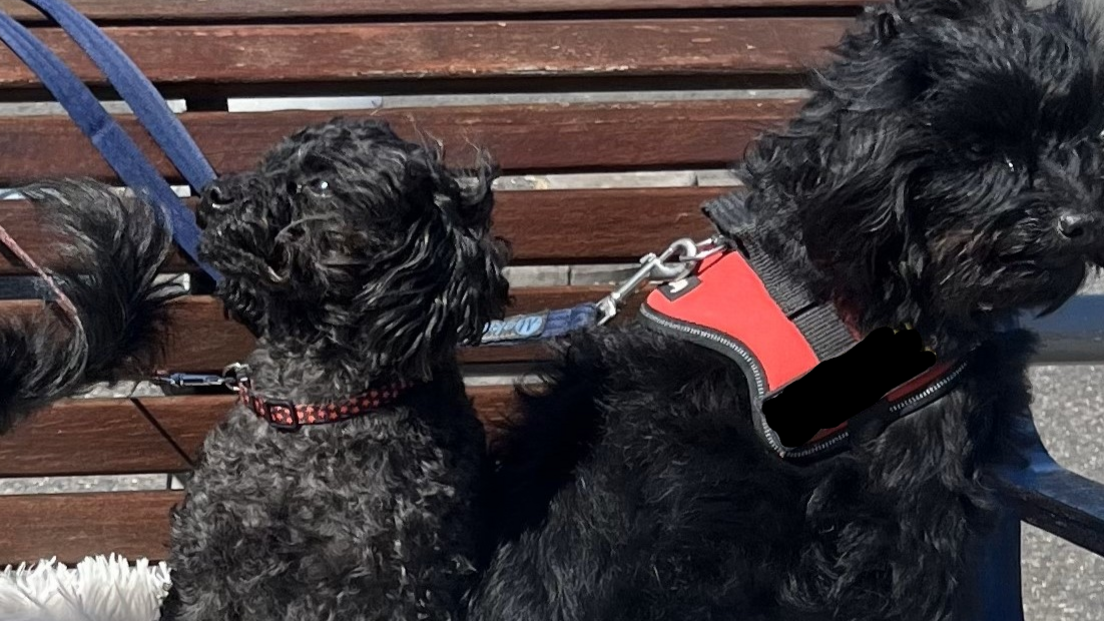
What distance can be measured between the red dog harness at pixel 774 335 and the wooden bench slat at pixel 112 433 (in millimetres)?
607

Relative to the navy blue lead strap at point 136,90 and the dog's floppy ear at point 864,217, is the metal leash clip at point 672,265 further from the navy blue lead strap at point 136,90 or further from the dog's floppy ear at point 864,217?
the navy blue lead strap at point 136,90

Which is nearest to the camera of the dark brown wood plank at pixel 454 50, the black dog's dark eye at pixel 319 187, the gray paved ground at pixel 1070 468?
the black dog's dark eye at pixel 319 187

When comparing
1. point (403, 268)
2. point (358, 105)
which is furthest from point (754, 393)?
point (358, 105)

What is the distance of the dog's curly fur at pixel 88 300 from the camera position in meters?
1.58

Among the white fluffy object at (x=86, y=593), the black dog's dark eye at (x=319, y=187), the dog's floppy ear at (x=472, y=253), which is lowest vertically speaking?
the white fluffy object at (x=86, y=593)

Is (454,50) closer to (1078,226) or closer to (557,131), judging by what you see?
(557,131)

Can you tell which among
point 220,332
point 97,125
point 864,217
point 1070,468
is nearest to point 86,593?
point 220,332

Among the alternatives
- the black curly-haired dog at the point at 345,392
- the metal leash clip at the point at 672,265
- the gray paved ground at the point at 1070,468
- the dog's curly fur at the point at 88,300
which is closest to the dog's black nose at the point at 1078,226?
the metal leash clip at the point at 672,265

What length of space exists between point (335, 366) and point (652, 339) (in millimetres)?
389

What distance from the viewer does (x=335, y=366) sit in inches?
56.0

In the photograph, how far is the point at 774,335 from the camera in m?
1.37

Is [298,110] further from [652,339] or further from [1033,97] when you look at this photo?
[1033,97]

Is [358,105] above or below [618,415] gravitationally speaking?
above

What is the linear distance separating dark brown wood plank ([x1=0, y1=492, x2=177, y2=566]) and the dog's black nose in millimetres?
1503
